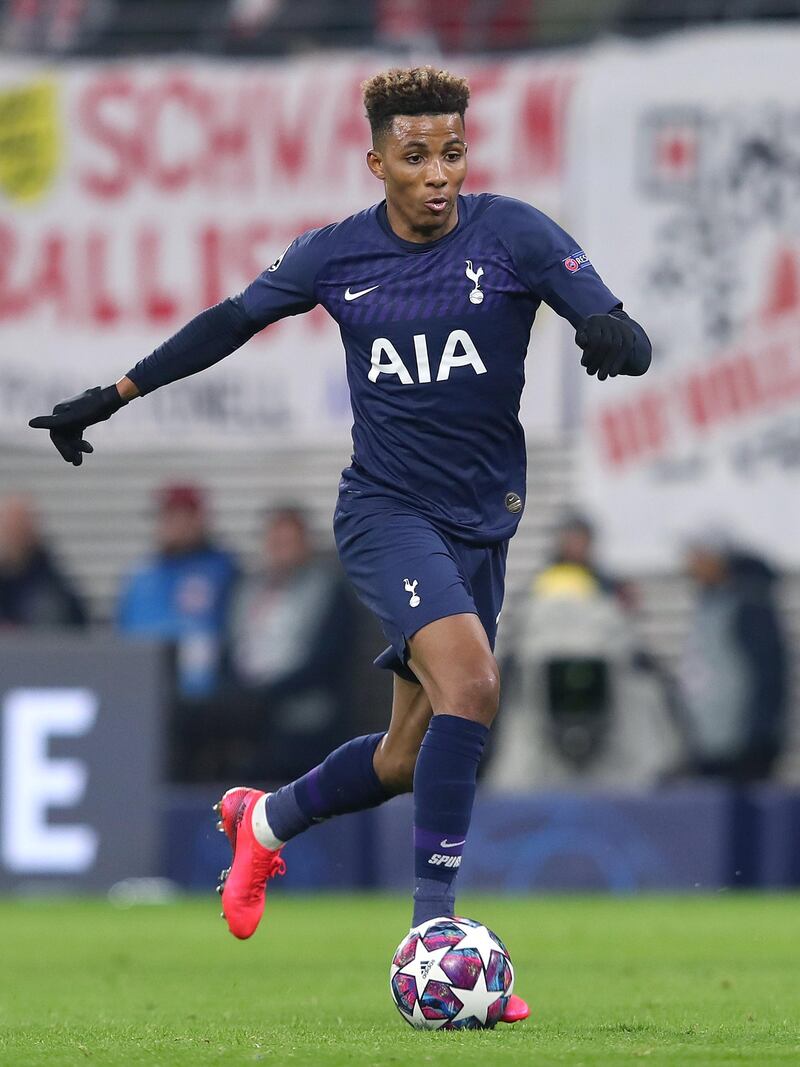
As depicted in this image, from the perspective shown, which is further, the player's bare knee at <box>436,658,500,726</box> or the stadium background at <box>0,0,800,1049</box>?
the stadium background at <box>0,0,800,1049</box>

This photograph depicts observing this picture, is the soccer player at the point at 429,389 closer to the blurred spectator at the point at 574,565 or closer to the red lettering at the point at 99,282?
the blurred spectator at the point at 574,565

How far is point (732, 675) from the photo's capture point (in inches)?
466

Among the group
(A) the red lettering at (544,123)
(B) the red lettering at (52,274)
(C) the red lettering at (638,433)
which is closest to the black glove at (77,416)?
(C) the red lettering at (638,433)

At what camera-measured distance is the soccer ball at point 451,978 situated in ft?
17.2

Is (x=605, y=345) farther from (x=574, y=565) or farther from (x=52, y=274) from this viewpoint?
(x=52, y=274)

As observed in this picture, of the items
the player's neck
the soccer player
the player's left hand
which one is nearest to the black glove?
the soccer player

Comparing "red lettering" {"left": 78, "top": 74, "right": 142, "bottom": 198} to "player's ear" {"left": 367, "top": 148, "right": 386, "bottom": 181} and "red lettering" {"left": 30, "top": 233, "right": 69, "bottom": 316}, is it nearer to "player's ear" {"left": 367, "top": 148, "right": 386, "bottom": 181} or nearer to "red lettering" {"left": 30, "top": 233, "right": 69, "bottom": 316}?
"red lettering" {"left": 30, "top": 233, "right": 69, "bottom": 316}

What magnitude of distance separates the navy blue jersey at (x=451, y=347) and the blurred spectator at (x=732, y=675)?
20.1ft

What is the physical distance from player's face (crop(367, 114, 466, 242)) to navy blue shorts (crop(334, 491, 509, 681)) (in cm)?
75

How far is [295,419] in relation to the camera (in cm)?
1306

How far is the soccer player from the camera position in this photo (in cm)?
545

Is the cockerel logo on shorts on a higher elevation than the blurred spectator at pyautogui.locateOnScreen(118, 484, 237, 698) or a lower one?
higher

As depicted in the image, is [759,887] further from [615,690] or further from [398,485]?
[398,485]

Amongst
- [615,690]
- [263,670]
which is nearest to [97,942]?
[263,670]
